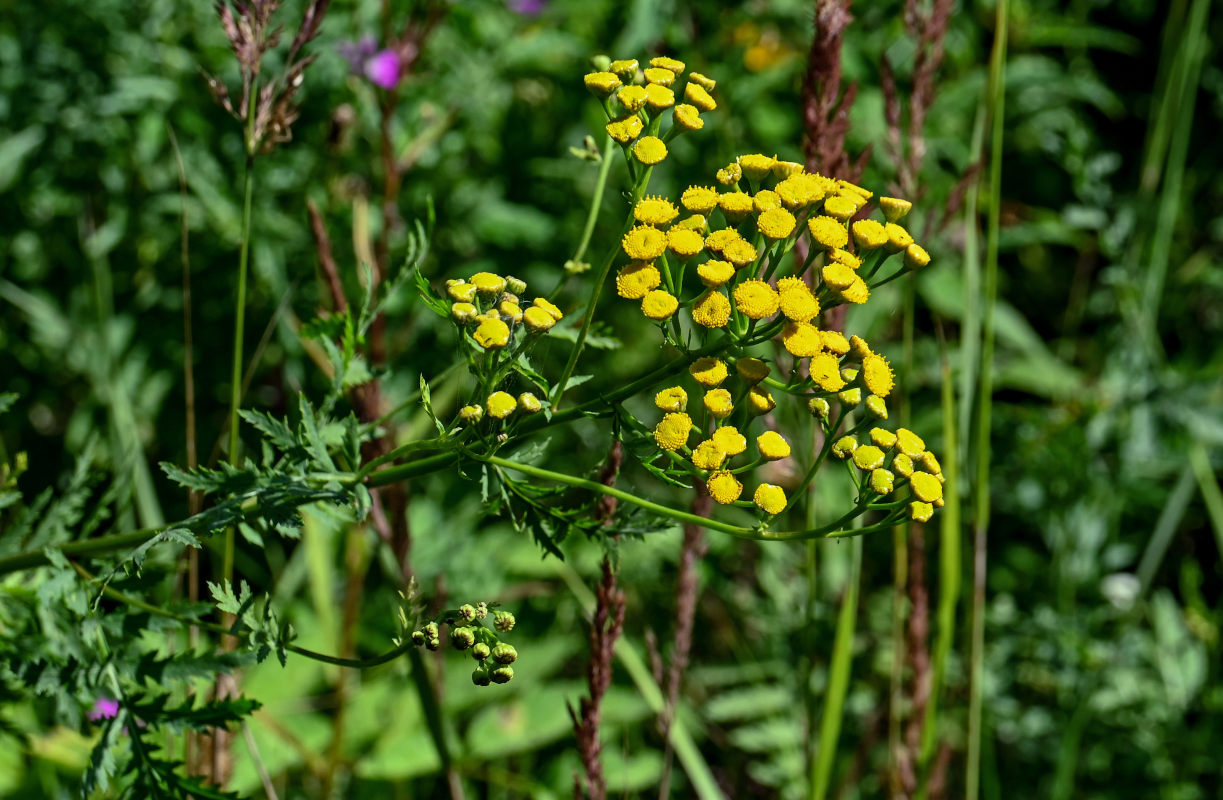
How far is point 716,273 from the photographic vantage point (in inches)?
55.7

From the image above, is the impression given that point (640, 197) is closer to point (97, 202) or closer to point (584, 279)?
point (584, 279)

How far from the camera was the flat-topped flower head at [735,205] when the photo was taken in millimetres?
1510

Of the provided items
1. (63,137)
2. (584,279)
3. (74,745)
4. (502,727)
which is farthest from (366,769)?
(63,137)

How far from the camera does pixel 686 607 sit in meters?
2.22

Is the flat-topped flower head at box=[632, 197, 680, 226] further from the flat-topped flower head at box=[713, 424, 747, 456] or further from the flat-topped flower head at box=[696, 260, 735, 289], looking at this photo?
the flat-topped flower head at box=[713, 424, 747, 456]

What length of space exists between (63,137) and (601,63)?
227 centimetres

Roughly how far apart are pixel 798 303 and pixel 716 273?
12cm

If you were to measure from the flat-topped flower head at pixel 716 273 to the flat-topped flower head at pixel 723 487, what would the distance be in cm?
26

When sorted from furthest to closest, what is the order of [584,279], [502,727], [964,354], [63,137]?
[584,279]
[63,137]
[502,727]
[964,354]

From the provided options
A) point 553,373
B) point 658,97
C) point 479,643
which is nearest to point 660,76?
point 658,97

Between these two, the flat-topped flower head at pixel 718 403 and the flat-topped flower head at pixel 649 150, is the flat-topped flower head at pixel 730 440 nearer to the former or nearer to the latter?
the flat-topped flower head at pixel 718 403

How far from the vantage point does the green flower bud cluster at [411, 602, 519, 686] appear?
4.44 ft

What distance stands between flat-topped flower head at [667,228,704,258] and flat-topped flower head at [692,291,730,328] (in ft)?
0.21

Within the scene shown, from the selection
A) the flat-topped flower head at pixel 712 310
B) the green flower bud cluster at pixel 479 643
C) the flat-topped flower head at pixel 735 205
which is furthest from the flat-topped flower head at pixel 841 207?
the green flower bud cluster at pixel 479 643
